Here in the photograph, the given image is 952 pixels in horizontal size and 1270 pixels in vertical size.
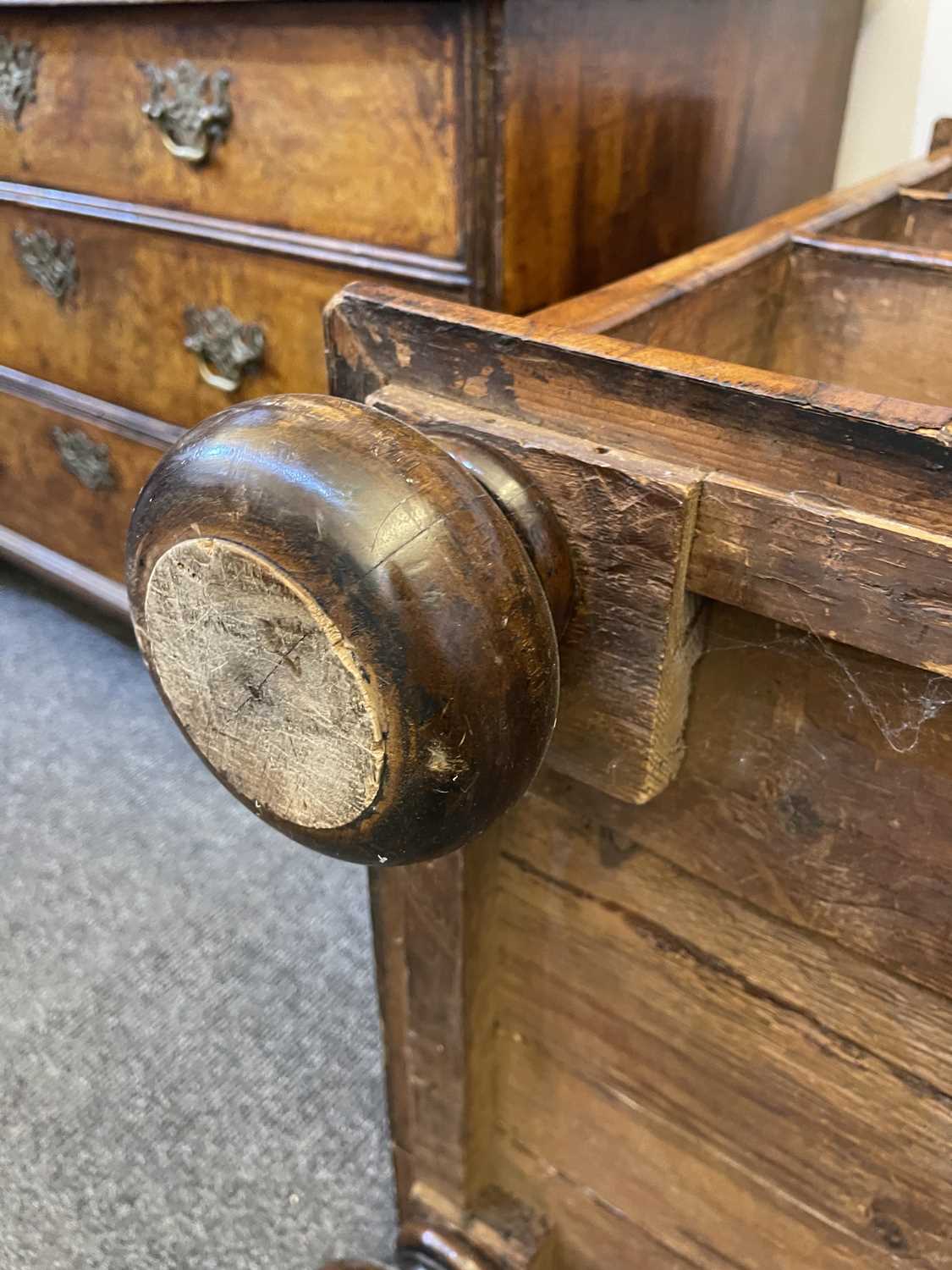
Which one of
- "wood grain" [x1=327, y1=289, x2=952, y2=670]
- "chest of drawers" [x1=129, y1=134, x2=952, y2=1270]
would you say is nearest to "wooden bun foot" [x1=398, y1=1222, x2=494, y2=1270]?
"chest of drawers" [x1=129, y1=134, x2=952, y2=1270]

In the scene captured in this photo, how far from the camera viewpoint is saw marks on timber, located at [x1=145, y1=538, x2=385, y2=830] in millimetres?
352

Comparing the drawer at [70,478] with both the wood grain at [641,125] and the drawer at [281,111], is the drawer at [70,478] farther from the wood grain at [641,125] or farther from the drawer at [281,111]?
the wood grain at [641,125]

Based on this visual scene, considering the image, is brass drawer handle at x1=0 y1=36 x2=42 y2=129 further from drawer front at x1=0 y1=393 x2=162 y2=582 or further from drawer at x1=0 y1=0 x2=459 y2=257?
drawer front at x1=0 y1=393 x2=162 y2=582

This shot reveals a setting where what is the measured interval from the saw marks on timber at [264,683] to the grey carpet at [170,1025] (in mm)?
681

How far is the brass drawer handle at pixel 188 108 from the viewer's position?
0.86 m

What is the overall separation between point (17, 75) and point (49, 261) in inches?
7.2

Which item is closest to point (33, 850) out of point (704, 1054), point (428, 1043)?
point (428, 1043)

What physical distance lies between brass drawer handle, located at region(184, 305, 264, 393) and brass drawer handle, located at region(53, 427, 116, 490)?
11.5 inches

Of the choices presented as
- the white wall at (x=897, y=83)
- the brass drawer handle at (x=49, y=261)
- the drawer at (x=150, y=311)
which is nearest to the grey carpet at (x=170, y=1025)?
the drawer at (x=150, y=311)

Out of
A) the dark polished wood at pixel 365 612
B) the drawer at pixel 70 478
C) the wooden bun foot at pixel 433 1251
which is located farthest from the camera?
the drawer at pixel 70 478

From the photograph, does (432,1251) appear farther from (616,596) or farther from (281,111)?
(281,111)

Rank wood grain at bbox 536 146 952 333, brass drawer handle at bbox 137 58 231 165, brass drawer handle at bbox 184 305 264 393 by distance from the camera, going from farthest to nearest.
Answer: brass drawer handle at bbox 184 305 264 393, brass drawer handle at bbox 137 58 231 165, wood grain at bbox 536 146 952 333

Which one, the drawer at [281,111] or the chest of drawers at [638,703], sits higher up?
the drawer at [281,111]

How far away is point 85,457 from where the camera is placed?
4.24ft
